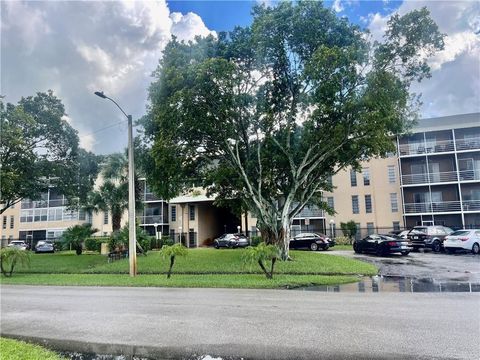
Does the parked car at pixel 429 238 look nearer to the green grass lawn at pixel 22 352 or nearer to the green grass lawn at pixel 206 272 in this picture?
the green grass lawn at pixel 206 272

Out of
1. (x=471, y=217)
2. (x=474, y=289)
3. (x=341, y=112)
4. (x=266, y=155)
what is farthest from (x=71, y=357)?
(x=471, y=217)

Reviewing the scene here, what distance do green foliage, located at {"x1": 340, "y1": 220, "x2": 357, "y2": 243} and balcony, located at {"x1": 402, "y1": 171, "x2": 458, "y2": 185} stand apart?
6808 millimetres

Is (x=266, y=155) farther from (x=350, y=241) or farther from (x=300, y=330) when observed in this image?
(x=350, y=241)

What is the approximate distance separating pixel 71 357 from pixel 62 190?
23.4m

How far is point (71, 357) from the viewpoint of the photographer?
18.3 feet

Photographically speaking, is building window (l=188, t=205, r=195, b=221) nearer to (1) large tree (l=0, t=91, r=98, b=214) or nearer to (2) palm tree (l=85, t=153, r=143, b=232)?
(2) palm tree (l=85, t=153, r=143, b=232)

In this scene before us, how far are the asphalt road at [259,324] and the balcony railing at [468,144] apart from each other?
99.5ft

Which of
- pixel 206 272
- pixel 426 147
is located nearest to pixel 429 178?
pixel 426 147

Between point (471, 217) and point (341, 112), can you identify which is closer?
point (341, 112)

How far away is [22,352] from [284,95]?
16767 millimetres

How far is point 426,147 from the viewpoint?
121 feet

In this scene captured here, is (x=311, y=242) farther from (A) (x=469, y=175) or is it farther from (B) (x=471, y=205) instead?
(A) (x=469, y=175)

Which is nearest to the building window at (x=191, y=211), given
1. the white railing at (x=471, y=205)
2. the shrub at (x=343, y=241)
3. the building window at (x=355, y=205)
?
the shrub at (x=343, y=241)

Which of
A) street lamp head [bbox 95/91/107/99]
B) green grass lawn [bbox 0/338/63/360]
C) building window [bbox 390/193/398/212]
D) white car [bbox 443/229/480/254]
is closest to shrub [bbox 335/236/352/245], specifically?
building window [bbox 390/193/398/212]
